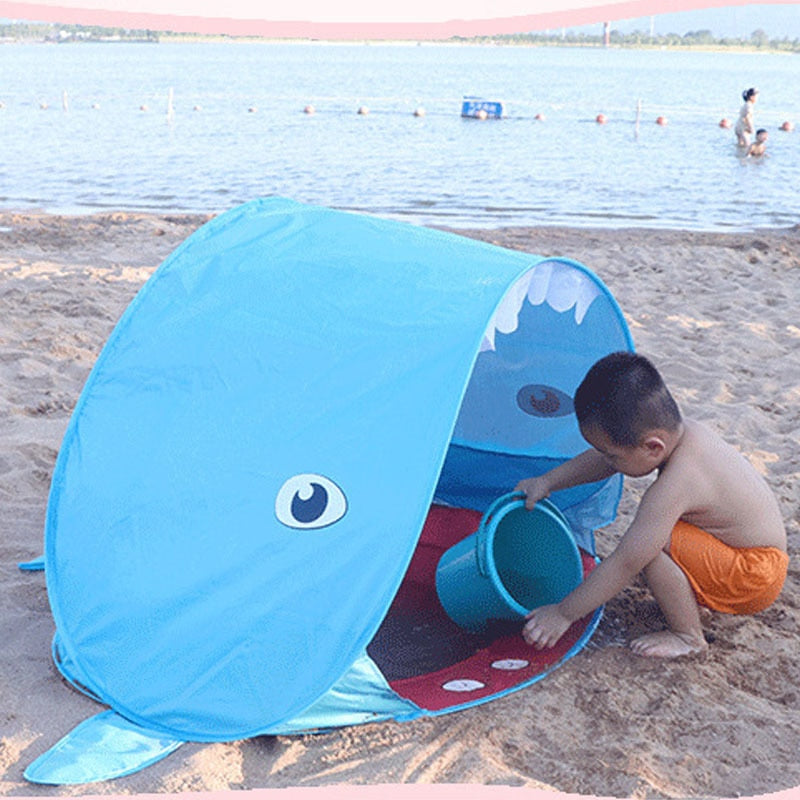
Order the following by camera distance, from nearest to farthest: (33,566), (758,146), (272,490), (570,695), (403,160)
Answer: (272,490) < (570,695) < (33,566) < (403,160) < (758,146)

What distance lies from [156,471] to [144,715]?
535mm

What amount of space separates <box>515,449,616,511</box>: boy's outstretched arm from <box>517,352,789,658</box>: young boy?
267 millimetres

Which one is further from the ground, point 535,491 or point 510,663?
point 535,491

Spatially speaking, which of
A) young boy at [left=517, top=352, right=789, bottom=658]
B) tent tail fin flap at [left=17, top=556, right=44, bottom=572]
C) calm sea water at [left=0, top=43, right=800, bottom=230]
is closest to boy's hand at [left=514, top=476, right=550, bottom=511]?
young boy at [left=517, top=352, right=789, bottom=658]

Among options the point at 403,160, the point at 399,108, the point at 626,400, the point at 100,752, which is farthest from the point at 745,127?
the point at 100,752

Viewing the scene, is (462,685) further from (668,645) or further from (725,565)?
(725,565)

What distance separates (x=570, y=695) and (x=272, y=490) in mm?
819

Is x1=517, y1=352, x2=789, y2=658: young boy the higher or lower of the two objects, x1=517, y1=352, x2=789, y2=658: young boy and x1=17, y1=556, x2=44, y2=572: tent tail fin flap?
the higher

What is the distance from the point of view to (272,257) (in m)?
2.67

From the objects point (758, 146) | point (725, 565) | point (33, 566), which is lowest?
point (33, 566)

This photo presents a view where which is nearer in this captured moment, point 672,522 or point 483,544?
point 672,522

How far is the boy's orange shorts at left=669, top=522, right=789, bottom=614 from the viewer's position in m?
2.55

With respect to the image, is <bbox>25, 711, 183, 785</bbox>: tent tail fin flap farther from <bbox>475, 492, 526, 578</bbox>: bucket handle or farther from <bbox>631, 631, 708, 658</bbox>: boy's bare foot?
<bbox>631, 631, 708, 658</bbox>: boy's bare foot

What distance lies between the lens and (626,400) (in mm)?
2371
